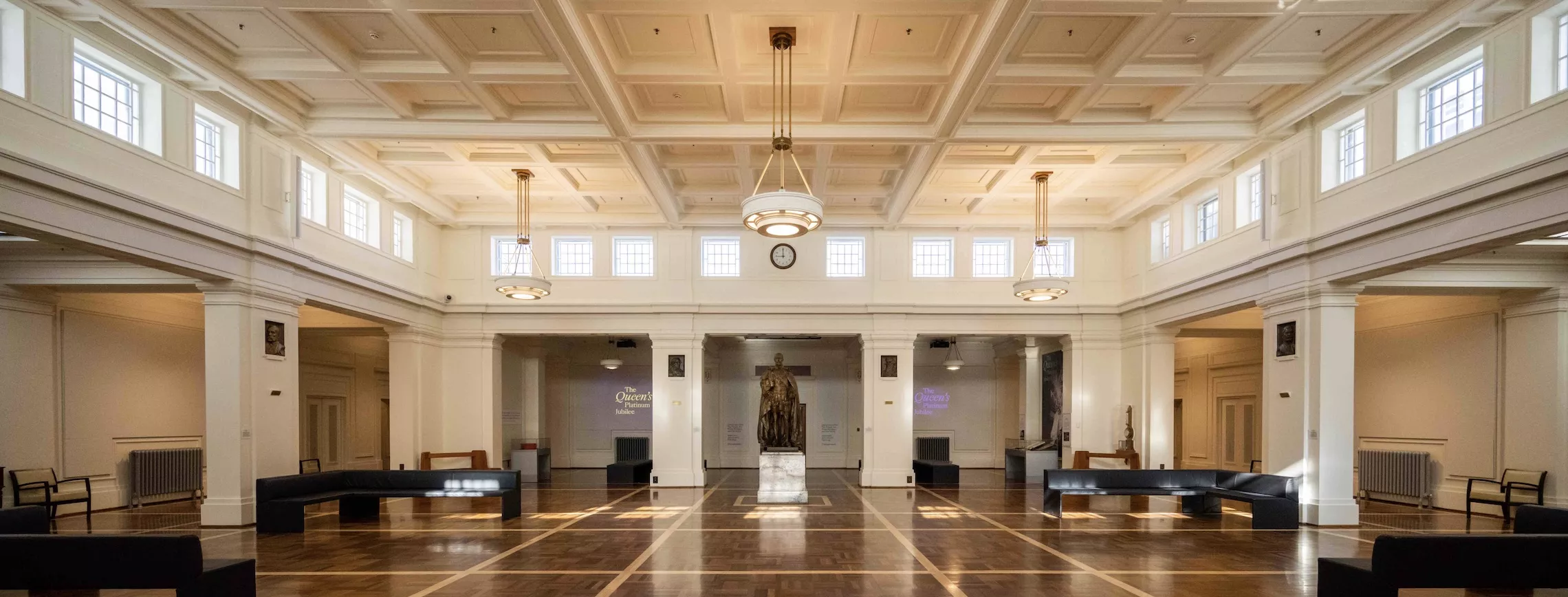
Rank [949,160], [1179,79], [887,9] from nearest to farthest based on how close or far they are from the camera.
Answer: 1. [887,9]
2. [1179,79]
3. [949,160]

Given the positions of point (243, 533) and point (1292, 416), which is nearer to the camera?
point (243, 533)

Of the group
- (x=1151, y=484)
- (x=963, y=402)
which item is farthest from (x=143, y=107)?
(x=963, y=402)

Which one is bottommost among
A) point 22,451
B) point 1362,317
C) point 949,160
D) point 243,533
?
point 243,533

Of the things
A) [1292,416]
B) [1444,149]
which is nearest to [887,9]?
[1444,149]

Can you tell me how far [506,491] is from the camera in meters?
12.2

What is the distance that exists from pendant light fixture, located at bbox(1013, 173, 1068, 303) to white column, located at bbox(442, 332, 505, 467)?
10927 mm

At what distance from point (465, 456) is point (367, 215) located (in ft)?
17.1

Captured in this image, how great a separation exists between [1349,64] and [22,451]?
731 inches

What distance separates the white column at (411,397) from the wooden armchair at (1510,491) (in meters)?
17.8

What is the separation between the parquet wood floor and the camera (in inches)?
302

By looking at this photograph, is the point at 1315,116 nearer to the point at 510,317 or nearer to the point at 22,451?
the point at 510,317

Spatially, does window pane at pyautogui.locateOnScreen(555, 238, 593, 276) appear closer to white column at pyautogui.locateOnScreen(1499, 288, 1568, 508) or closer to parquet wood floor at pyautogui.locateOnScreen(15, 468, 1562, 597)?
parquet wood floor at pyautogui.locateOnScreen(15, 468, 1562, 597)

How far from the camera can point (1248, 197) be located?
13.3m

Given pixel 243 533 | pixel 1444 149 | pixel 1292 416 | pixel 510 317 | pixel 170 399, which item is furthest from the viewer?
pixel 510 317
